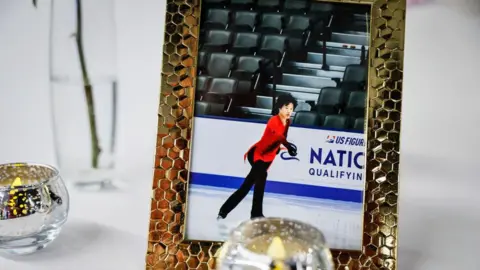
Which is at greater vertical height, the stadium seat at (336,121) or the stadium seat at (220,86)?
the stadium seat at (220,86)

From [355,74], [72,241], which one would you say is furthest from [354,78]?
[72,241]

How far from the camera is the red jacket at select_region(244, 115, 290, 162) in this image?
61 cm

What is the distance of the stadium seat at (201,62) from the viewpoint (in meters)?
0.61

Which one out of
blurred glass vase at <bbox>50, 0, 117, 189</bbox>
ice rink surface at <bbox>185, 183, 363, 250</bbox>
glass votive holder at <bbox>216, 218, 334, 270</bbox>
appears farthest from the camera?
blurred glass vase at <bbox>50, 0, 117, 189</bbox>

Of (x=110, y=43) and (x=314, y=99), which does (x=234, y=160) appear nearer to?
(x=314, y=99)

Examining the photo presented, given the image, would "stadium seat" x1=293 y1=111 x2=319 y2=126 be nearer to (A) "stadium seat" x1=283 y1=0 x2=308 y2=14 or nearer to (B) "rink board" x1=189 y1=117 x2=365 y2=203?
(B) "rink board" x1=189 y1=117 x2=365 y2=203

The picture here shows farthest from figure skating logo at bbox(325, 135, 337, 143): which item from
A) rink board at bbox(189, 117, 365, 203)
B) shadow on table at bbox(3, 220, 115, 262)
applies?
shadow on table at bbox(3, 220, 115, 262)

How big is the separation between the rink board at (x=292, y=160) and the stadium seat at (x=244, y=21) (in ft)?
0.32

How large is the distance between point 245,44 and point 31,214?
28 centimetres

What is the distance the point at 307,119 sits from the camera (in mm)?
604

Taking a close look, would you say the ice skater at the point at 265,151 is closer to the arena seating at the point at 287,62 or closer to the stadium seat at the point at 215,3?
the arena seating at the point at 287,62

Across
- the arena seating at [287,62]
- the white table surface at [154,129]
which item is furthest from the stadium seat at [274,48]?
the white table surface at [154,129]

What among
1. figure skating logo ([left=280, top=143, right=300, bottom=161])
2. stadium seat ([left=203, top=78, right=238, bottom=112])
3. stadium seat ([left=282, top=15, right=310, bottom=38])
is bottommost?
figure skating logo ([left=280, top=143, right=300, bottom=161])

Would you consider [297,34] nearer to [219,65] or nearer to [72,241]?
[219,65]
